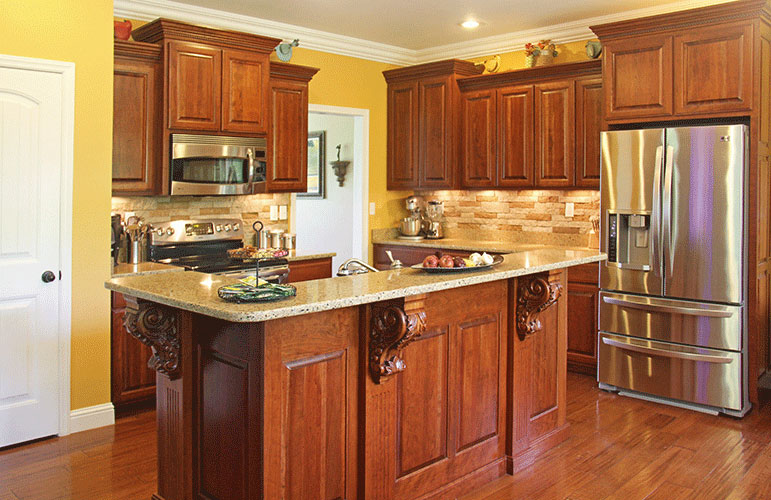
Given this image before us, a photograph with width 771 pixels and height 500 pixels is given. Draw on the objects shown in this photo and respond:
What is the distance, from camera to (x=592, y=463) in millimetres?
3533

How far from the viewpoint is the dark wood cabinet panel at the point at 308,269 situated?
5.27m

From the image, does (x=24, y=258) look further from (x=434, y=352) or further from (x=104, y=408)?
(x=434, y=352)

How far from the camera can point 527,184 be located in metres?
5.70

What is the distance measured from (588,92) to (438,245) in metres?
1.73

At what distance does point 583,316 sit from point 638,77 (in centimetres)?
178

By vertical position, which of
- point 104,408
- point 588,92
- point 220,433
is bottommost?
point 104,408

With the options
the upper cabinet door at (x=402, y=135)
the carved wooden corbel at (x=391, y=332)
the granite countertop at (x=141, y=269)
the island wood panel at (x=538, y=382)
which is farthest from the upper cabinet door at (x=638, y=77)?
the carved wooden corbel at (x=391, y=332)

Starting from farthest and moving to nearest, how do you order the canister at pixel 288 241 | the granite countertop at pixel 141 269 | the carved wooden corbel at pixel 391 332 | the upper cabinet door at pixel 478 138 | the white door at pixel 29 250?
the upper cabinet door at pixel 478 138, the canister at pixel 288 241, the granite countertop at pixel 141 269, the white door at pixel 29 250, the carved wooden corbel at pixel 391 332

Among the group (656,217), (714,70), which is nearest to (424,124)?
(656,217)

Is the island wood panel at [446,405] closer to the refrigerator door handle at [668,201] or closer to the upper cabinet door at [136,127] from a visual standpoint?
the refrigerator door handle at [668,201]

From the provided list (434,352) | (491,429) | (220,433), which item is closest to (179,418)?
(220,433)

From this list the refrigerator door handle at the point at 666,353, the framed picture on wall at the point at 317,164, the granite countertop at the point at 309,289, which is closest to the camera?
the granite countertop at the point at 309,289

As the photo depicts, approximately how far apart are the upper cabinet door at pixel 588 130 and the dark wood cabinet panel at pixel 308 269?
214cm

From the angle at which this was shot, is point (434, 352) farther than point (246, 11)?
No
